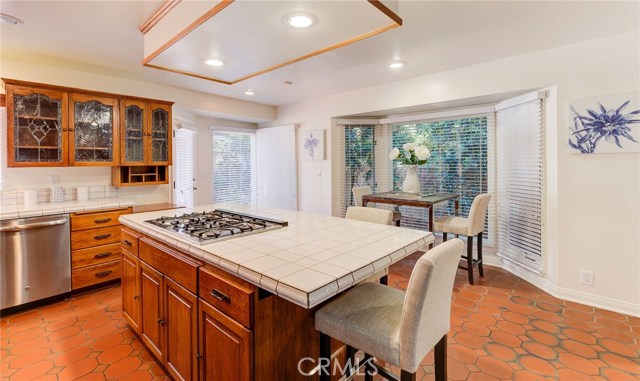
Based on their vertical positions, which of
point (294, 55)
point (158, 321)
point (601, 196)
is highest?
point (294, 55)

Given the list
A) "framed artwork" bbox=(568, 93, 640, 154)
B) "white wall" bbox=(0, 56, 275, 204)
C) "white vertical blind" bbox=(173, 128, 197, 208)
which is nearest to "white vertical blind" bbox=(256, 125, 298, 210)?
"white wall" bbox=(0, 56, 275, 204)

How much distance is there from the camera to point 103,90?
3.48 metres

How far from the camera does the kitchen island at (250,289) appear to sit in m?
1.20

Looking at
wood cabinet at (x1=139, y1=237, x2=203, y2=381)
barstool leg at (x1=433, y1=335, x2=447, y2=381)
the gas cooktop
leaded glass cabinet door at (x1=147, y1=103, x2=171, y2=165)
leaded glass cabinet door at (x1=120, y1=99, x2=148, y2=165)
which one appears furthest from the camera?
leaded glass cabinet door at (x1=147, y1=103, x2=171, y2=165)

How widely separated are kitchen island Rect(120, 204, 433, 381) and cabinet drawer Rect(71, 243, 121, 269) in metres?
1.59

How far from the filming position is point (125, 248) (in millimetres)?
2299

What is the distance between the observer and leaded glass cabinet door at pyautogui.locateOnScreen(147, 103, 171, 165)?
3.74 meters

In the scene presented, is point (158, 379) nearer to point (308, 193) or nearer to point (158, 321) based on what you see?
point (158, 321)

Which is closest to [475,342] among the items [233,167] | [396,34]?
[396,34]

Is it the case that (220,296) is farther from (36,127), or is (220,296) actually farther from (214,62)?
(36,127)

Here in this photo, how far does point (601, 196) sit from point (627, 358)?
136cm

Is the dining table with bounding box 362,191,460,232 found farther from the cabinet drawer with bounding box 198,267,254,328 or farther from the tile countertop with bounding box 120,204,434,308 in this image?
the cabinet drawer with bounding box 198,267,254,328

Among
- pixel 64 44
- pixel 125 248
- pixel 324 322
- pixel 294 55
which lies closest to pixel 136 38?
pixel 64 44

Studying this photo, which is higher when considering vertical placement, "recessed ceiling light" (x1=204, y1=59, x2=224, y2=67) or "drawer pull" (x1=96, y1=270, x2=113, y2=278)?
"recessed ceiling light" (x1=204, y1=59, x2=224, y2=67)
